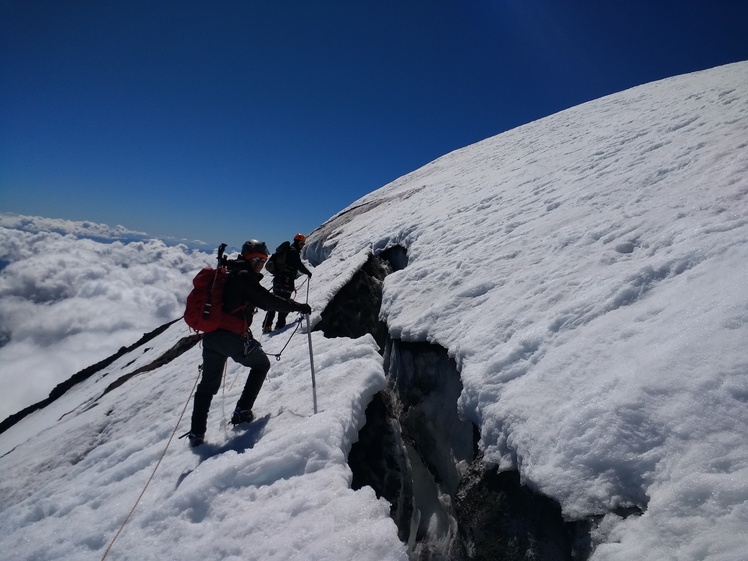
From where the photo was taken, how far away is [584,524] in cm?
305

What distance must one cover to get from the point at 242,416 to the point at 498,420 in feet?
13.0

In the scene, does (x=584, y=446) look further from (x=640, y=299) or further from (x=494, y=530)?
(x=640, y=299)

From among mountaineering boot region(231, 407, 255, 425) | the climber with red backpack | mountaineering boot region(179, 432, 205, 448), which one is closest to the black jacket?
the climber with red backpack

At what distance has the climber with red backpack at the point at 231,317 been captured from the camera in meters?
5.54

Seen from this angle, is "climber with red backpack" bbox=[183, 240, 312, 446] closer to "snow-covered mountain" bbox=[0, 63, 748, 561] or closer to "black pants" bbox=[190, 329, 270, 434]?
"black pants" bbox=[190, 329, 270, 434]

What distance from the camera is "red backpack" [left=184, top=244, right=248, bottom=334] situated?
5445 mm

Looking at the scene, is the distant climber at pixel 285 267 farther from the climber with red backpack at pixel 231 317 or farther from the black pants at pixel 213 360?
the black pants at pixel 213 360

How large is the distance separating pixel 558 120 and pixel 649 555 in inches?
953

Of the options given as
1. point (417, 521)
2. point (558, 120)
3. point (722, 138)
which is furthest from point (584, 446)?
point (558, 120)

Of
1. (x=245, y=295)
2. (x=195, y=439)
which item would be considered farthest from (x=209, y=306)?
(x=195, y=439)

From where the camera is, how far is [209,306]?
5480 millimetres

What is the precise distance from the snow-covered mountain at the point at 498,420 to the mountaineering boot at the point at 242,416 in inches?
8.3

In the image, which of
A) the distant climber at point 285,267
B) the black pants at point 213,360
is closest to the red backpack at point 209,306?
the black pants at point 213,360

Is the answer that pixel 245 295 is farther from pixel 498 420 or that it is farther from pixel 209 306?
pixel 498 420
